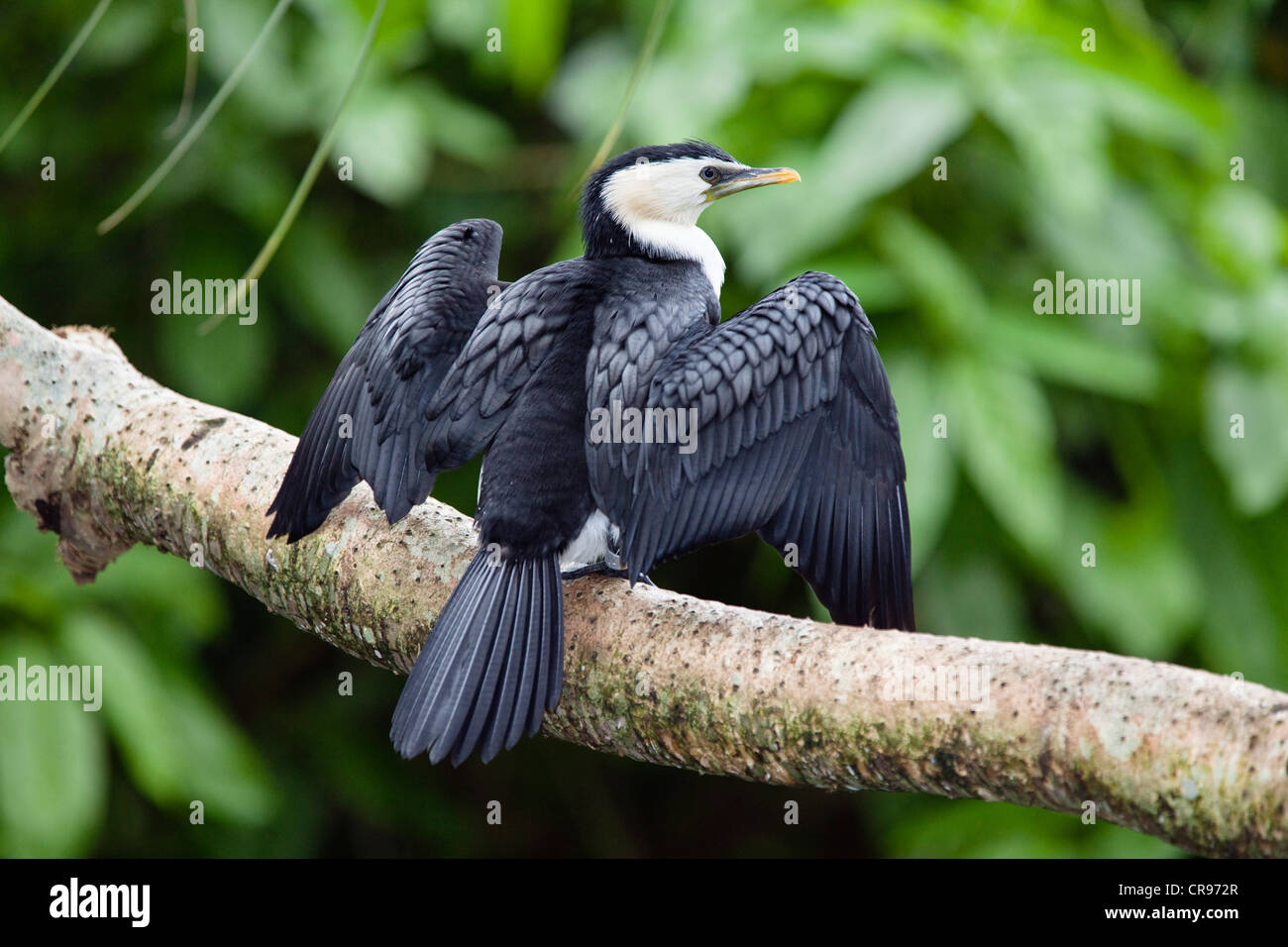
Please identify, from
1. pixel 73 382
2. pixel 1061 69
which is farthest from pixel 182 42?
pixel 1061 69

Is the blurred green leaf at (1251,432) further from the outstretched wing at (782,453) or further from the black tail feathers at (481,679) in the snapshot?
the black tail feathers at (481,679)

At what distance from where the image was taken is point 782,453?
2.10 meters

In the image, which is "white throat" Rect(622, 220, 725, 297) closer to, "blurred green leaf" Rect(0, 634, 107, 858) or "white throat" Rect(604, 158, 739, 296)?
"white throat" Rect(604, 158, 739, 296)

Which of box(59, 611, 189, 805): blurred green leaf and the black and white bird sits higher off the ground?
the black and white bird

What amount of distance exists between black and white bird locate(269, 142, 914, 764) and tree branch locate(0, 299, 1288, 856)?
0.09 m

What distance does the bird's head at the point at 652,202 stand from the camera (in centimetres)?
240

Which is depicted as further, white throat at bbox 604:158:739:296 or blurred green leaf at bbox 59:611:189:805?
blurred green leaf at bbox 59:611:189:805

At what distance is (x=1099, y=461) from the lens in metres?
3.96

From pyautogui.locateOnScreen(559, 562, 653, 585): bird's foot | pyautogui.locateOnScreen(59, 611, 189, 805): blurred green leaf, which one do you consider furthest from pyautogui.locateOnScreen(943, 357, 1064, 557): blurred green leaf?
pyautogui.locateOnScreen(59, 611, 189, 805): blurred green leaf

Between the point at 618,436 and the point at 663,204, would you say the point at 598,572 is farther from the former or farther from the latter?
the point at 663,204

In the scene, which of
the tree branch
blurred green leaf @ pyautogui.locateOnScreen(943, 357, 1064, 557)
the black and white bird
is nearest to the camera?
the tree branch

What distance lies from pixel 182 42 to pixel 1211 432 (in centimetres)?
304

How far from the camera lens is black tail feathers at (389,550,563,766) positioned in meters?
1.80

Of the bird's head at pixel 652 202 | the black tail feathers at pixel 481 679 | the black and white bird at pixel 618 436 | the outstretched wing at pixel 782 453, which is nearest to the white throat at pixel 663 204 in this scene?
the bird's head at pixel 652 202
